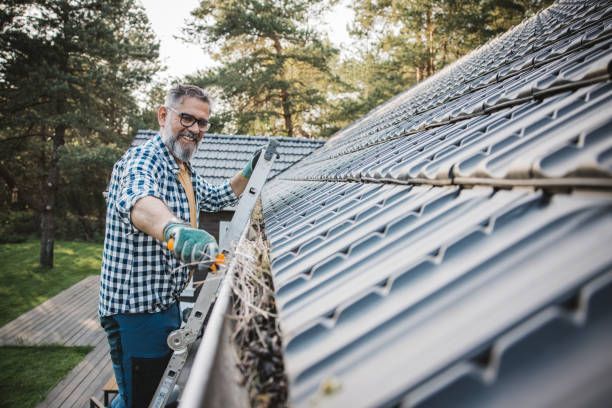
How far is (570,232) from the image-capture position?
2.55 feet

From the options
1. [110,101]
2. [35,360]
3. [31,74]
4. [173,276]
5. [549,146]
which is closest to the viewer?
[549,146]

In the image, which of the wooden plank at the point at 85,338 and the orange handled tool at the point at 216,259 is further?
the wooden plank at the point at 85,338

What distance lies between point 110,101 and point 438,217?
19.8 m

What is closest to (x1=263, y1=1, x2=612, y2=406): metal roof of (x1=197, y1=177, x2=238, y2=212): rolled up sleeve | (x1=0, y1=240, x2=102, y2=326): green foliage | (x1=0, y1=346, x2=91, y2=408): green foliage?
(x1=197, y1=177, x2=238, y2=212): rolled up sleeve

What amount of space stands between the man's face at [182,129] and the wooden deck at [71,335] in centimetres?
575

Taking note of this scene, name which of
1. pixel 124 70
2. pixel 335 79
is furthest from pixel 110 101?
pixel 335 79

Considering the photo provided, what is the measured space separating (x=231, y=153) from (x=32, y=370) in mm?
6835

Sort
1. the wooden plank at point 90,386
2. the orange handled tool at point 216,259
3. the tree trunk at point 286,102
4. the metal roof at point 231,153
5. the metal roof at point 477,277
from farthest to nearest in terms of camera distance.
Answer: the tree trunk at point 286,102 → the metal roof at point 231,153 → the wooden plank at point 90,386 → the orange handled tool at point 216,259 → the metal roof at point 477,277

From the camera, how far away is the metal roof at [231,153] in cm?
953

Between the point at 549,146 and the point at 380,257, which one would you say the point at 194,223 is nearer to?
the point at 380,257

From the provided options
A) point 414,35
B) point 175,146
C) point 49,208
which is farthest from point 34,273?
point 414,35

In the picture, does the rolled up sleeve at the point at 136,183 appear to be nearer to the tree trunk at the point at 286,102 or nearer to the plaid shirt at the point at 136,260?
the plaid shirt at the point at 136,260

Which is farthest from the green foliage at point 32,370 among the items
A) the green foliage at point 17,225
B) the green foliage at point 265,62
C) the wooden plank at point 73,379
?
the green foliage at point 17,225

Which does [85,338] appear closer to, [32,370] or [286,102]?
[32,370]
